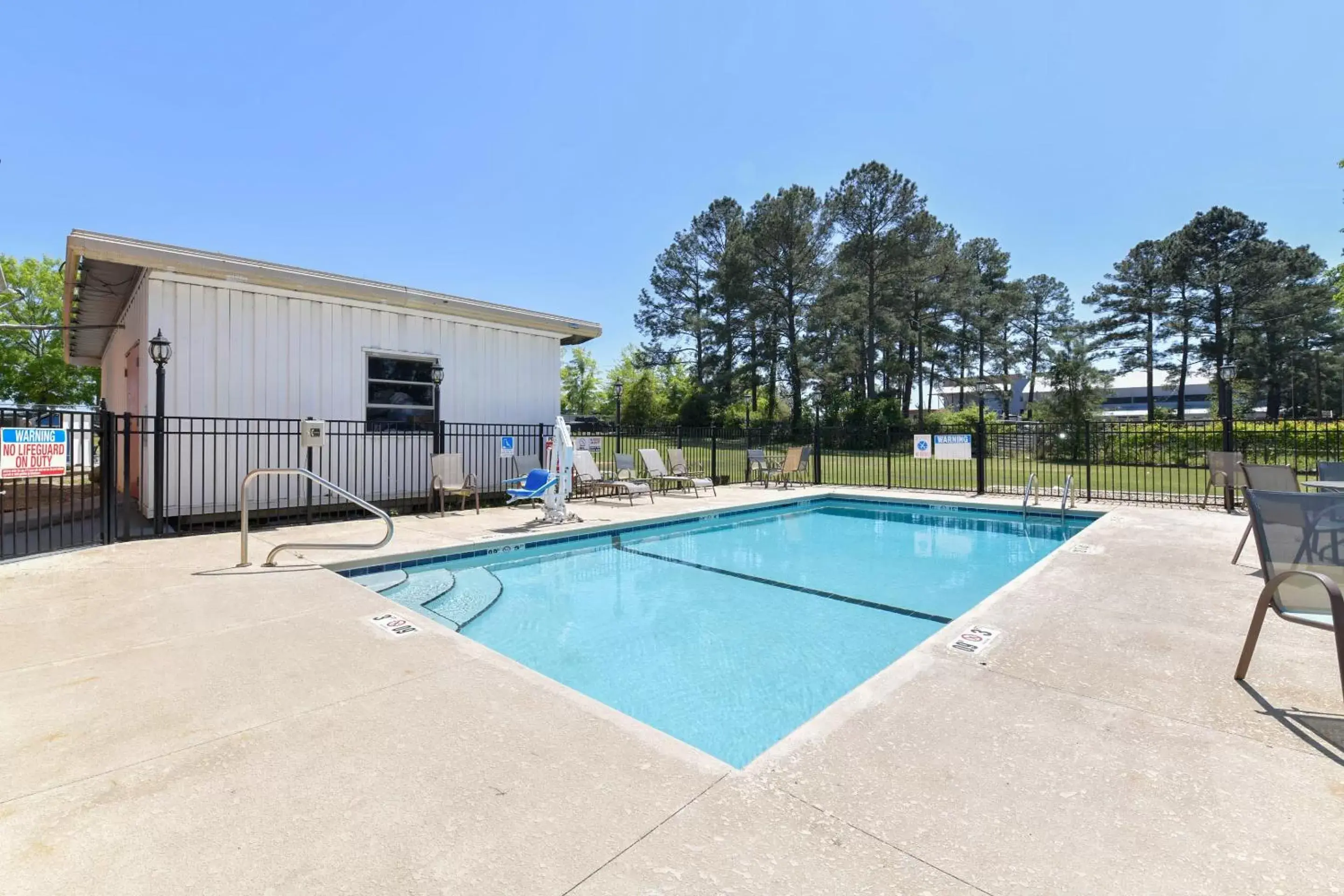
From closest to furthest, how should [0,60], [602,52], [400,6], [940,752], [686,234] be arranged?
[940,752] < [400,6] < [0,60] < [602,52] < [686,234]

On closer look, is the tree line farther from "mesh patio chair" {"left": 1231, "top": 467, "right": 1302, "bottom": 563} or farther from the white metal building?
"mesh patio chair" {"left": 1231, "top": 467, "right": 1302, "bottom": 563}

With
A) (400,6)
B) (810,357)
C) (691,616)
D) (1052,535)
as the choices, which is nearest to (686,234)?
(810,357)

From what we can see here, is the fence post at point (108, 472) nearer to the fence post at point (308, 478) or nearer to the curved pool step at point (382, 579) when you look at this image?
the fence post at point (308, 478)

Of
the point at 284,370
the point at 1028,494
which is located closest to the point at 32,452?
the point at 284,370

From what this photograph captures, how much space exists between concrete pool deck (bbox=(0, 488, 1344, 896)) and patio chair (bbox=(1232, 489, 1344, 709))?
39cm

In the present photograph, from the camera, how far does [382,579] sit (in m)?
5.47

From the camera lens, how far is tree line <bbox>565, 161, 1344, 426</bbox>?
2939cm

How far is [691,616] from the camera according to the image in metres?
5.03

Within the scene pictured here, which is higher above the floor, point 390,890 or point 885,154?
point 885,154

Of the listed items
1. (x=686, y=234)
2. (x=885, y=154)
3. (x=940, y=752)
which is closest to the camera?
(x=940, y=752)

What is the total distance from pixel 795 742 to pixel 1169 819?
46.8 inches

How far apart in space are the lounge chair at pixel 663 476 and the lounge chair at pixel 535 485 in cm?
315

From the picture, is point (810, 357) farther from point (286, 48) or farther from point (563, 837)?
point (563, 837)

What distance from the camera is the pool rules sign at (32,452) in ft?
16.4
